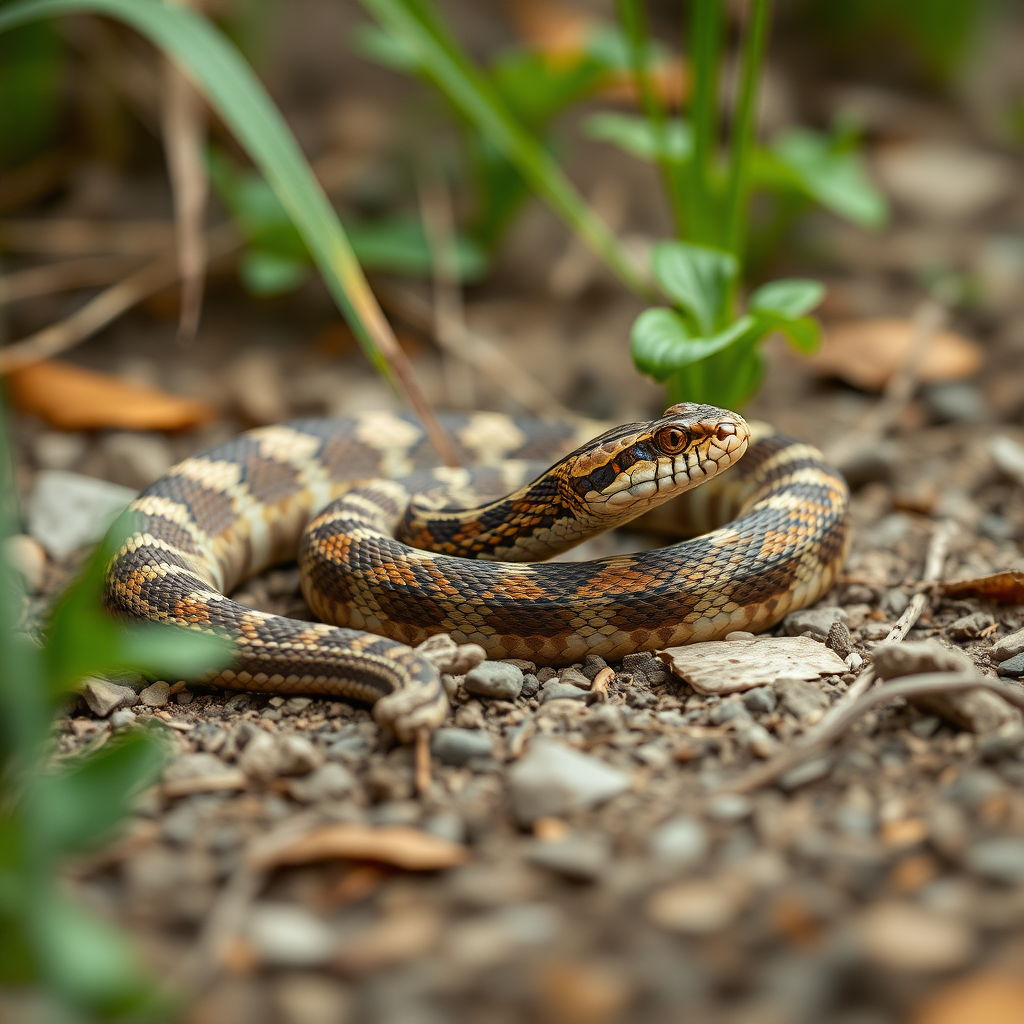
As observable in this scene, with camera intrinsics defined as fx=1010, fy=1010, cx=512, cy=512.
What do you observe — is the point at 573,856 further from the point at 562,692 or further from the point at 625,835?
the point at 562,692

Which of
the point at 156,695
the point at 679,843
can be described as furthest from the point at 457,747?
the point at 156,695

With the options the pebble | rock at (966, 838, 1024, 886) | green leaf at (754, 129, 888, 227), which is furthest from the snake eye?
green leaf at (754, 129, 888, 227)

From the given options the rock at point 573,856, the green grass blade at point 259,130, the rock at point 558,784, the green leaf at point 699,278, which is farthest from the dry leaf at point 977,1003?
the green leaf at point 699,278

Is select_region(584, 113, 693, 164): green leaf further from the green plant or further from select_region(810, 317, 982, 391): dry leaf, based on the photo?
the green plant

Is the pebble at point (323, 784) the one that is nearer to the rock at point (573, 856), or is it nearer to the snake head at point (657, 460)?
the rock at point (573, 856)

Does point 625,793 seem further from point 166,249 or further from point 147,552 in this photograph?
point 166,249

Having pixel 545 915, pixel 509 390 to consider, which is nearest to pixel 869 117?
pixel 509 390
